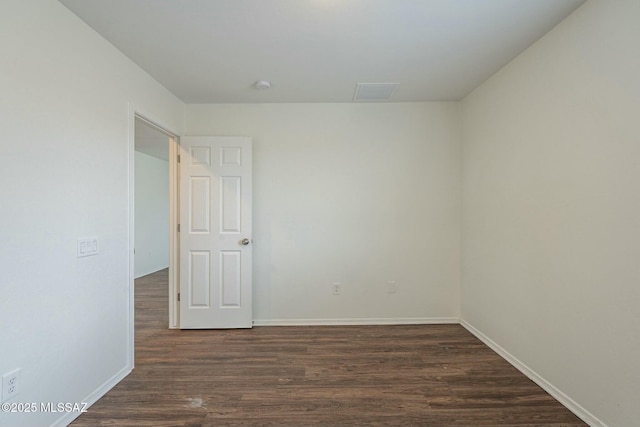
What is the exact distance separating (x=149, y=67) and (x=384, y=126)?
7.74ft

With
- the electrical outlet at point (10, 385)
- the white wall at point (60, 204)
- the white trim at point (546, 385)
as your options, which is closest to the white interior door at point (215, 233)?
the white wall at point (60, 204)

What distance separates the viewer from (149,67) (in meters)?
2.33

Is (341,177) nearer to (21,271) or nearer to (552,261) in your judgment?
(552,261)

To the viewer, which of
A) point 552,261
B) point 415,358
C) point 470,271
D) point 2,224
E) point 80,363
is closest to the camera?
point 2,224

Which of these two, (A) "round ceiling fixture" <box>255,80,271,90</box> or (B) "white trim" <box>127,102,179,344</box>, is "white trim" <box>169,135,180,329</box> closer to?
(B) "white trim" <box>127,102,179,344</box>

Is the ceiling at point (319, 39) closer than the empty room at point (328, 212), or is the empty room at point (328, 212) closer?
the empty room at point (328, 212)

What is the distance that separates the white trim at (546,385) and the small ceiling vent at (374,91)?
8.61 ft

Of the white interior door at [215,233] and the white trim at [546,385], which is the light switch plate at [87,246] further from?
the white trim at [546,385]

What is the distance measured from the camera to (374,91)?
2.80 metres

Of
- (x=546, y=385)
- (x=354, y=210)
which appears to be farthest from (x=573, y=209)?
(x=354, y=210)

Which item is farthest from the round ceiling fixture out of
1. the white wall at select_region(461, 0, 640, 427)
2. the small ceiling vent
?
the white wall at select_region(461, 0, 640, 427)

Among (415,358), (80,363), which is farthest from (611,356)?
(80,363)

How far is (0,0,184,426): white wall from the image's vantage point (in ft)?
4.51

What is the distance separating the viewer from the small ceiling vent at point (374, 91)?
2671mm
